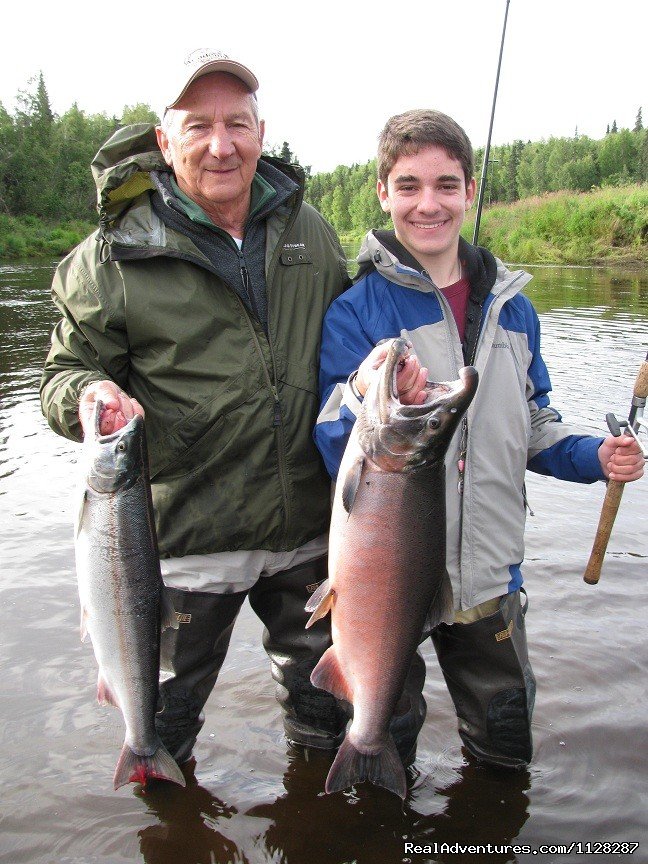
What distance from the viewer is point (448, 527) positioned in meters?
3.10

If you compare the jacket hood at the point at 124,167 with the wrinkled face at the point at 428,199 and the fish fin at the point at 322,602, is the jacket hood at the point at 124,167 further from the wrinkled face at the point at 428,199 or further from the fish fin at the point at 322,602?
the fish fin at the point at 322,602

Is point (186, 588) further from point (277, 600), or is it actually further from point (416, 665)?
point (416, 665)

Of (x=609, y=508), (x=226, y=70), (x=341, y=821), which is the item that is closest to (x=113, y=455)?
(x=226, y=70)

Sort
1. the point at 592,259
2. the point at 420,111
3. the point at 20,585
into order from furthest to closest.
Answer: the point at 592,259 → the point at 20,585 → the point at 420,111

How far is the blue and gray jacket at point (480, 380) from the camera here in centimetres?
311

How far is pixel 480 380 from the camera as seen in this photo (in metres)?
3.18

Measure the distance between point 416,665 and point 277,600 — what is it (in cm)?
69

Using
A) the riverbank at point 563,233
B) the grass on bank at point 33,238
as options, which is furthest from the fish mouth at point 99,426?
the grass on bank at point 33,238

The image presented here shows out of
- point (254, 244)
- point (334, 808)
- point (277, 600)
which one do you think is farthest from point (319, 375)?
point (334, 808)

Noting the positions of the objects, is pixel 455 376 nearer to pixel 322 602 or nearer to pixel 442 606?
pixel 442 606

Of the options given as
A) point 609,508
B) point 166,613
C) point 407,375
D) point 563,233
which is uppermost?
point 563,233

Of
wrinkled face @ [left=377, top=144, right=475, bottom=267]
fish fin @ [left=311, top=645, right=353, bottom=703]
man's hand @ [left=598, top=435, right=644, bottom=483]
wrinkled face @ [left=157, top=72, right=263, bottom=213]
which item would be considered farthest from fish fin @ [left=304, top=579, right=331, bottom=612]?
wrinkled face @ [left=157, top=72, right=263, bottom=213]

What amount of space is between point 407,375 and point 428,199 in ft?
→ 3.33

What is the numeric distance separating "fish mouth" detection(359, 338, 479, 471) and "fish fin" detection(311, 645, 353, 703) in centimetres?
84
